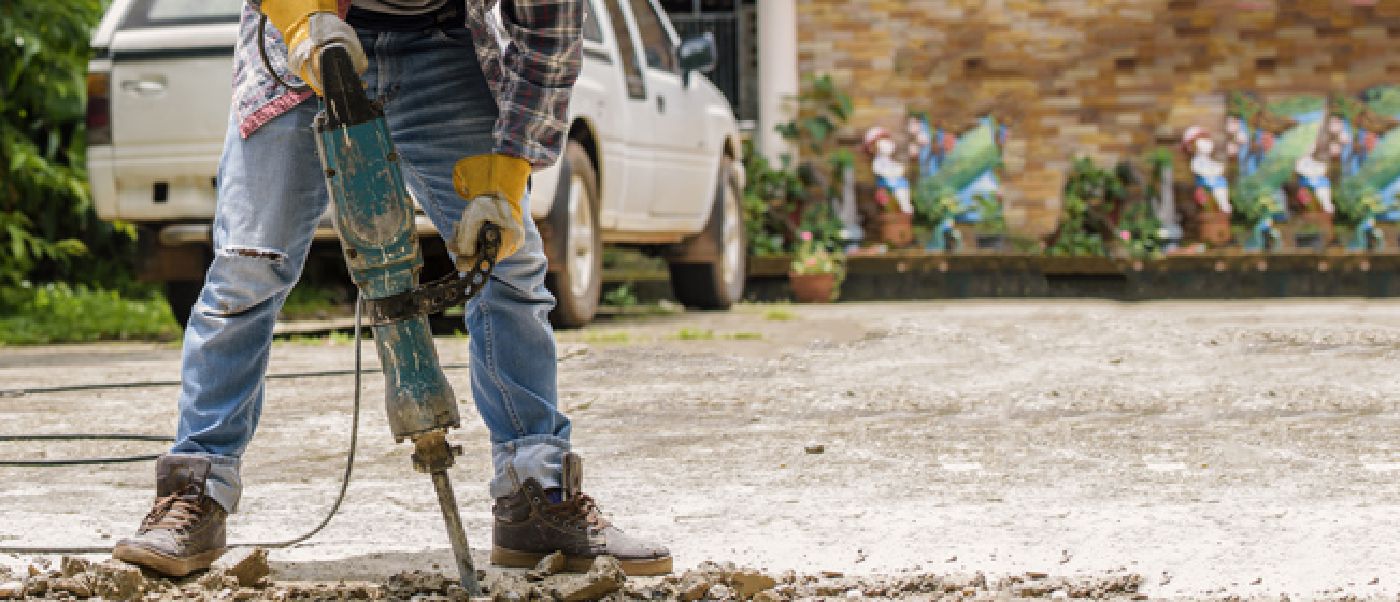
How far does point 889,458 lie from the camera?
4609 millimetres

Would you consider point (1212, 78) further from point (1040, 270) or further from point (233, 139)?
point (233, 139)

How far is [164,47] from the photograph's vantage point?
25.9 feet

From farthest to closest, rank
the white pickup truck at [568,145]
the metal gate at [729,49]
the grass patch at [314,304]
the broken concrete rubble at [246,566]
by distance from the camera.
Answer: the metal gate at [729,49]
the grass patch at [314,304]
the white pickup truck at [568,145]
the broken concrete rubble at [246,566]

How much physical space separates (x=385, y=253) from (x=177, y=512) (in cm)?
66

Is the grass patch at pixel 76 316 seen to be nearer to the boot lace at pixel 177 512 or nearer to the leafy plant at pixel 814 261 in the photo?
the leafy plant at pixel 814 261

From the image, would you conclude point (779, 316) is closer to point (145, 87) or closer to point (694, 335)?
point (694, 335)

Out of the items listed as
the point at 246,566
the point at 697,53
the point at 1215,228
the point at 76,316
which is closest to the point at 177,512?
the point at 246,566

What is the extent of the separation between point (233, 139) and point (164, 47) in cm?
486

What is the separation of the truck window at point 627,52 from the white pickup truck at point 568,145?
0.01m

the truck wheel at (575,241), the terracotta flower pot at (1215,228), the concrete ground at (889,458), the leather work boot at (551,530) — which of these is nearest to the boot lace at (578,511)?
the leather work boot at (551,530)

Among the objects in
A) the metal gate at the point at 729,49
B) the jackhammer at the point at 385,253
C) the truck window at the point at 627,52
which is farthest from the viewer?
the metal gate at the point at 729,49

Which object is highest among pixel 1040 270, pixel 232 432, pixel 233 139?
pixel 233 139

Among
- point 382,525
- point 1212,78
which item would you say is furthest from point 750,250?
point 382,525

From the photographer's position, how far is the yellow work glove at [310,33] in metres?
2.98
